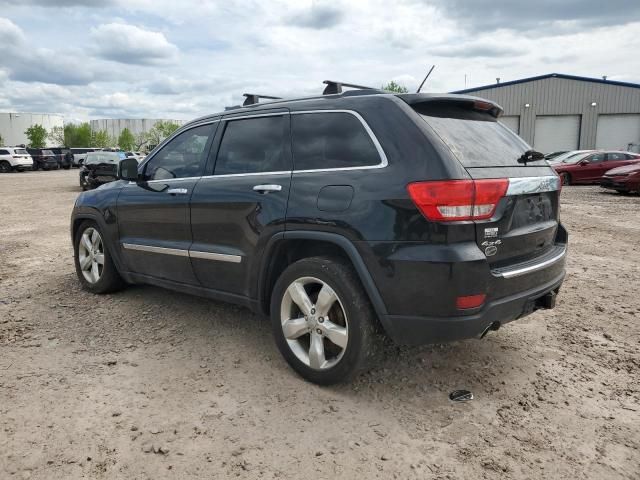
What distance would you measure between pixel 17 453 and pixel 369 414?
1.84 m

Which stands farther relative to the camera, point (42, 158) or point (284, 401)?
point (42, 158)

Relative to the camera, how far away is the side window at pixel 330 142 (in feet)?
10.2

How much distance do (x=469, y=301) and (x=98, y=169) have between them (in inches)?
735

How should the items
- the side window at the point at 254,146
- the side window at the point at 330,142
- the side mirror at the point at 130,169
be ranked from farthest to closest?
the side mirror at the point at 130,169
the side window at the point at 254,146
the side window at the point at 330,142

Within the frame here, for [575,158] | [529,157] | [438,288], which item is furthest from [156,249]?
[575,158]

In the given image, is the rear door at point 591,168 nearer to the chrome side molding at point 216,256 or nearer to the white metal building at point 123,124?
the chrome side molding at point 216,256

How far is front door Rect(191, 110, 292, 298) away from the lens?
351 cm

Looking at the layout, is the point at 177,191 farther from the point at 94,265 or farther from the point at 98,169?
the point at 98,169

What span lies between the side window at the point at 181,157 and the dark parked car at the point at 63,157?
42903 mm

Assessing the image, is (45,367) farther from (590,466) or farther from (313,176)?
(590,466)

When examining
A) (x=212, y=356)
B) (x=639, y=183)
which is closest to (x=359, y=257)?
(x=212, y=356)

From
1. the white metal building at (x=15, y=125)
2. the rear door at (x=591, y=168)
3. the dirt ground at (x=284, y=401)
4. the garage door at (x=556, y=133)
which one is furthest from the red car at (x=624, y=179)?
the white metal building at (x=15, y=125)

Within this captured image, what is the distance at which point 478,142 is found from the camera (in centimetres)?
321

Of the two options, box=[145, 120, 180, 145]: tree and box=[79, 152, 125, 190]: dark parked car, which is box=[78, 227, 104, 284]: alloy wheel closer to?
box=[79, 152, 125, 190]: dark parked car
